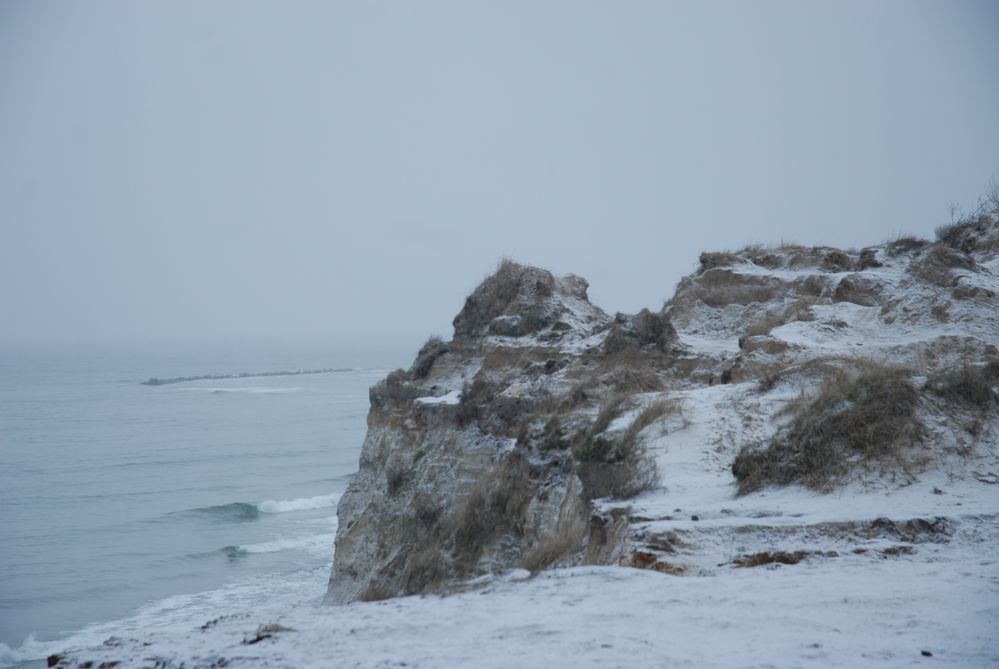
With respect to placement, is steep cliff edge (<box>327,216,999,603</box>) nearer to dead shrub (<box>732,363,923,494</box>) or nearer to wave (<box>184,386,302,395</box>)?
dead shrub (<box>732,363,923,494</box>)

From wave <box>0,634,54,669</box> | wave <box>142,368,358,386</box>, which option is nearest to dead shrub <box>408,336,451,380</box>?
wave <box>0,634,54,669</box>

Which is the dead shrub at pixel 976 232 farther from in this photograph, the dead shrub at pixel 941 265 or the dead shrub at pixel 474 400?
the dead shrub at pixel 474 400

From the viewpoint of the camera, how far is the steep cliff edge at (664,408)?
27.7 feet

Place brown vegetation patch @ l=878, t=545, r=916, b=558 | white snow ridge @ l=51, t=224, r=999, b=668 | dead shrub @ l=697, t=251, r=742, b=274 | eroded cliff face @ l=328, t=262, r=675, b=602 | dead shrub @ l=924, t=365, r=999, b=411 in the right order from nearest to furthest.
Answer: white snow ridge @ l=51, t=224, r=999, b=668 → brown vegetation patch @ l=878, t=545, r=916, b=558 → dead shrub @ l=924, t=365, r=999, b=411 → eroded cliff face @ l=328, t=262, r=675, b=602 → dead shrub @ l=697, t=251, r=742, b=274

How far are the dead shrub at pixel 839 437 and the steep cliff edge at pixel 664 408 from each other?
0.02 meters

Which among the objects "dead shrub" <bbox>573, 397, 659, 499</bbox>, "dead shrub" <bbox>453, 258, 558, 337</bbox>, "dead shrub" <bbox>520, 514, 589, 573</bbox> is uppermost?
"dead shrub" <bbox>453, 258, 558, 337</bbox>

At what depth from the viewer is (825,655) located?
460 centimetres

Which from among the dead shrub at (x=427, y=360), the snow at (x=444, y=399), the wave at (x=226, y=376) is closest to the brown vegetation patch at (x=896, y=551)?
the snow at (x=444, y=399)

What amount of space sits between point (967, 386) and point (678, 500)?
374 centimetres

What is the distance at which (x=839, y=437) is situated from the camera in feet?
28.1

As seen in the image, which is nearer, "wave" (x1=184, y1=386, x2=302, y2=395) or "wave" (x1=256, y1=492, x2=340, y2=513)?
"wave" (x1=256, y1=492, x2=340, y2=513)

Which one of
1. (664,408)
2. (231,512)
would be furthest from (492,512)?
(231,512)

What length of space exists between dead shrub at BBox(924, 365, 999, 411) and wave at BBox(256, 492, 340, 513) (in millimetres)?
33811

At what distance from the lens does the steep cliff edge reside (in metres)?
8.44
